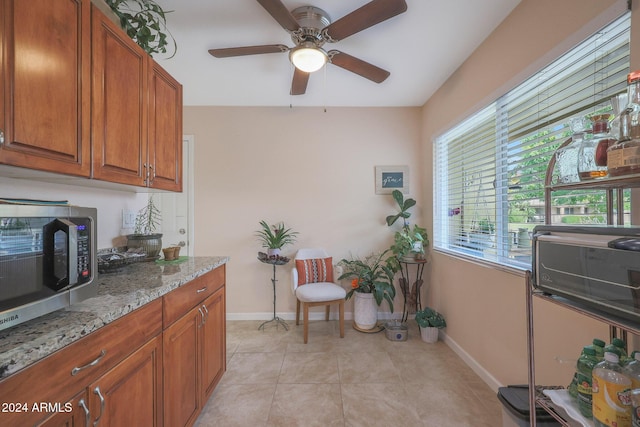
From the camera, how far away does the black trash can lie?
1107mm

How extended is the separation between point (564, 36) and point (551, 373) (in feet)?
5.67

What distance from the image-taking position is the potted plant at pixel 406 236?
8.54ft

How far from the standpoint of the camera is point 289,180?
2.98 m

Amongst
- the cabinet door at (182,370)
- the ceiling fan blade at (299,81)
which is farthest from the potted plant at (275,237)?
the ceiling fan blade at (299,81)

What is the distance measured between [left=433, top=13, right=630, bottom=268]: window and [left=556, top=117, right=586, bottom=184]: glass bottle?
0.12m

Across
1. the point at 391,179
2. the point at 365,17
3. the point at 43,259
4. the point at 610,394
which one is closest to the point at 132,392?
the point at 43,259

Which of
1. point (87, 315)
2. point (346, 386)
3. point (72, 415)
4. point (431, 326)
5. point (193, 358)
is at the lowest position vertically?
point (346, 386)

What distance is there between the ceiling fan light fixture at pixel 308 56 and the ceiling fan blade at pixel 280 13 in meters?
0.12

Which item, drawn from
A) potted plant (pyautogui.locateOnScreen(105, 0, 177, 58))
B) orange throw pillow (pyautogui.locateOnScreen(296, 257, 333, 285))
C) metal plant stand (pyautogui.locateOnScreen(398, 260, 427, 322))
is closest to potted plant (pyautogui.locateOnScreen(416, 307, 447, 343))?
metal plant stand (pyautogui.locateOnScreen(398, 260, 427, 322))

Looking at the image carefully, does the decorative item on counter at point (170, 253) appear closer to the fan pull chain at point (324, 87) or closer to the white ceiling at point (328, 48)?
the white ceiling at point (328, 48)

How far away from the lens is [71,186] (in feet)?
4.43

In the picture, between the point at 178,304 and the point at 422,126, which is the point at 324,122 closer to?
the point at 422,126

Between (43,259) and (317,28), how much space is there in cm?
173

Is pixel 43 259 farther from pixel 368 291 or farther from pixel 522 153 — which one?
pixel 368 291
